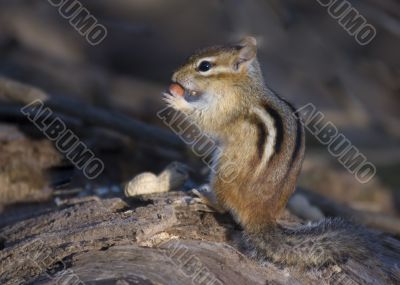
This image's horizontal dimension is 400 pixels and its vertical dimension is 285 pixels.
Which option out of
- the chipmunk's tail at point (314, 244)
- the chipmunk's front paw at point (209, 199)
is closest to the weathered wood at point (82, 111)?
the chipmunk's front paw at point (209, 199)

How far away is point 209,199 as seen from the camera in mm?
4375

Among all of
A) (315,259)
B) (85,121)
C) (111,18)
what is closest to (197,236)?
(315,259)

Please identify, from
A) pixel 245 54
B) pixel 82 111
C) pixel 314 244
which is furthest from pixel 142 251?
pixel 82 111

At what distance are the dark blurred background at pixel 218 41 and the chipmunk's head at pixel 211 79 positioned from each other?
123 centimetres

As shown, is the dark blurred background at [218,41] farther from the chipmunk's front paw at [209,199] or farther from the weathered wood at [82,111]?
the chipmunk's front paw at [209,199]

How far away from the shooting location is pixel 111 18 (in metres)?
9.73

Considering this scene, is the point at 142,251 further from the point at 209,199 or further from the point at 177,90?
the point at 177,90

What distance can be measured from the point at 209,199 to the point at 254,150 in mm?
342

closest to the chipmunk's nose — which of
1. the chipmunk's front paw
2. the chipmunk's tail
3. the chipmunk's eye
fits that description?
the chipmunk's eye

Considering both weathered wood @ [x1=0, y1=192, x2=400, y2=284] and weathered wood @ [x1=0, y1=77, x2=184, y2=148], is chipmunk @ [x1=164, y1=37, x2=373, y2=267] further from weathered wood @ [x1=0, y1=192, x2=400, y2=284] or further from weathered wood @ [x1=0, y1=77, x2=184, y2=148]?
weathered wood @ [x1=0, y1=77, x2=184, y2=148]

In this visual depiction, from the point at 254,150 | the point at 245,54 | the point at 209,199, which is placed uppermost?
the point at 245,54

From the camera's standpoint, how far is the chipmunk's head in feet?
16.0

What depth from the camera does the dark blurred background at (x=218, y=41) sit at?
290 inches

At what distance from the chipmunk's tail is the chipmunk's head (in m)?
0.95
